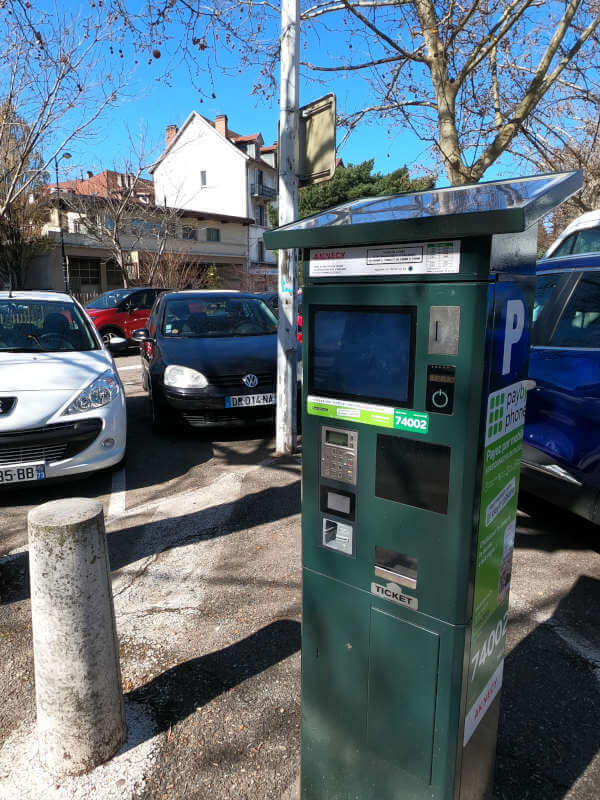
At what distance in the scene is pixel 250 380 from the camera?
19.4ft

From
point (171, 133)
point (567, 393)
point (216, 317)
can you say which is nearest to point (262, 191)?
point (171, 133)

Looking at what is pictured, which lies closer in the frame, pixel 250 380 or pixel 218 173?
pixel 250 380

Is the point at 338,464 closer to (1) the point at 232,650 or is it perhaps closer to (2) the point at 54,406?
(1) the point at 232,650

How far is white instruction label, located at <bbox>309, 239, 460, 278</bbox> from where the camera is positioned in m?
1.40

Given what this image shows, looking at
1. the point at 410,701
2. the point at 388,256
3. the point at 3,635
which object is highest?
the point at 388,256

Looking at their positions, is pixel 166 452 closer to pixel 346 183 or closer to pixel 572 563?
pixel 572 563

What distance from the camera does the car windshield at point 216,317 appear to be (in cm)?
695

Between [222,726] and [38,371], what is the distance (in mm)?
3362

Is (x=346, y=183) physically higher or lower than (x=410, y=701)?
higher

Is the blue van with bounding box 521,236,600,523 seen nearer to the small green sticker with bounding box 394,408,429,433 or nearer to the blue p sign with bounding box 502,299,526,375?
the blue p sign with bounding box 502,299,526,375

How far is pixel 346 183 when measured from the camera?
31266 mm

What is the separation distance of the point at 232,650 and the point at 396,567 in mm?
1437

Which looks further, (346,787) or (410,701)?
(346,787)

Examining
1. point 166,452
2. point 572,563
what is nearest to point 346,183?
point 166,452
